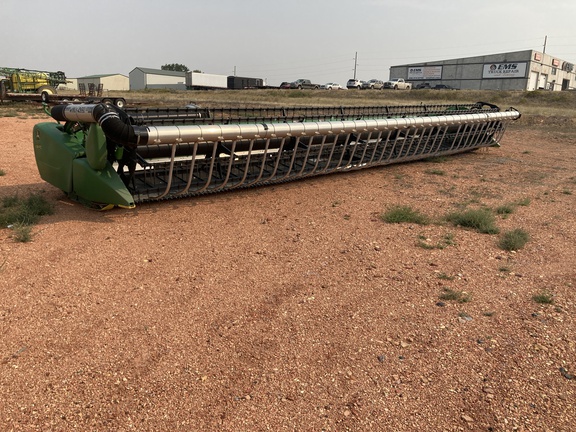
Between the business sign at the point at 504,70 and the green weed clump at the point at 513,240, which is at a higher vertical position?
the business sign at the point at 504,70

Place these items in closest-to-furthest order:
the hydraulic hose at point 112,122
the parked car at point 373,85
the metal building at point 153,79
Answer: the hydraulic hose at point 112,122
the parked car at point 373,85
the metal building at point 153,79

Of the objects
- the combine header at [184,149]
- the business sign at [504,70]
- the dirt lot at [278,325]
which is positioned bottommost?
the dirt lot at [278,325]

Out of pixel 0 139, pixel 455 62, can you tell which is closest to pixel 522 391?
pixel 0 139

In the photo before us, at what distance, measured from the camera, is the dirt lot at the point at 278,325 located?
102 inches

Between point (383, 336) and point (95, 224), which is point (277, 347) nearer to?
point (383, 336)

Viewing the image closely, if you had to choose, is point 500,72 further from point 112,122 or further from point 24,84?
point 112,122

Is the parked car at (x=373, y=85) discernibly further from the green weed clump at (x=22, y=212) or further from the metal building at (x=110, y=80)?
the green weed clump at (x=22, y=212)

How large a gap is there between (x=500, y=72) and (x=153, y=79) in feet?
205

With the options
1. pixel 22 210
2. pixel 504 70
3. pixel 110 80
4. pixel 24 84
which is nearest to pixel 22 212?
pixel 22 210

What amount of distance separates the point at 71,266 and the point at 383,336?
121 inches

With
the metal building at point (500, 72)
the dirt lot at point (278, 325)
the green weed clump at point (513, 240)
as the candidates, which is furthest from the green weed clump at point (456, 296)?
the metal building at point (500, 72)

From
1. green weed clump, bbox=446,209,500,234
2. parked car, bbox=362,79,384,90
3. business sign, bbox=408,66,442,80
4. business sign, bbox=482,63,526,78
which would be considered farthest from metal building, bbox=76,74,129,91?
green weed clump, bbox=446,209,500,234

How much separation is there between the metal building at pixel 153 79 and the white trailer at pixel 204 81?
13.4 metres

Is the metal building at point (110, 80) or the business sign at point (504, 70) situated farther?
the metal building at point (110, 80)
